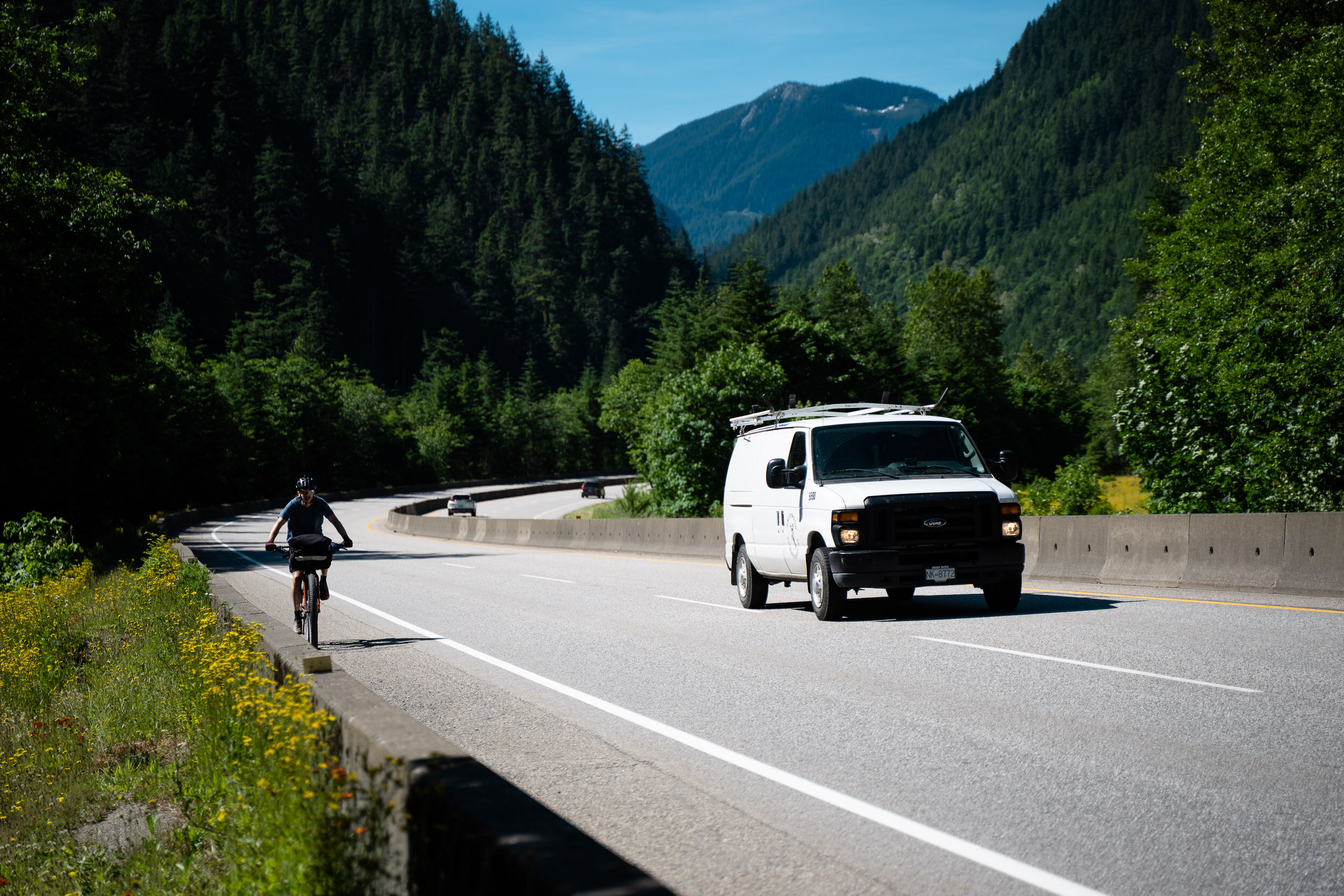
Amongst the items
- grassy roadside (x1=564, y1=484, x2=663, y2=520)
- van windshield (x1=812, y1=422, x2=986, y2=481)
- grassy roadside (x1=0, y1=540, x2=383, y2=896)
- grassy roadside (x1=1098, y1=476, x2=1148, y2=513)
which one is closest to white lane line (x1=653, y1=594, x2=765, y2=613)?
van windshield (x1=812, y1=422, x2=986, y2=481)

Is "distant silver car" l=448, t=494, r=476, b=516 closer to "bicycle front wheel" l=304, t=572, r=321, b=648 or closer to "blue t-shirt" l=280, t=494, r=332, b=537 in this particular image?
"blue t-shirt" l=280, t=494, r=332, b=537

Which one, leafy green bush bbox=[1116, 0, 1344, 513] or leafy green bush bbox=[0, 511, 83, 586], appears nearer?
leafy green bush bbox=[0, 511, 83, 586]

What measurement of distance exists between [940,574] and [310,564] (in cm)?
659

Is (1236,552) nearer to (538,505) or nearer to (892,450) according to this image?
(892,450)

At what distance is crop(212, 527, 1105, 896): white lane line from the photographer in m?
4.26

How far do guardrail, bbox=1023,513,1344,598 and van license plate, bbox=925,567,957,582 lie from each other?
4310 millimetres

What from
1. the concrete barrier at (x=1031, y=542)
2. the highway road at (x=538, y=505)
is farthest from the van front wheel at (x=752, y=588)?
the highway road at (x=538, y=505)

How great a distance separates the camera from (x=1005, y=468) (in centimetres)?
1309

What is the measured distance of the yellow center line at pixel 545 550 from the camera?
2645 cm

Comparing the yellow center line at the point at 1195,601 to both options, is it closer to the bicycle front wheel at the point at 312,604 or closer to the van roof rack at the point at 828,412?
the van roof rack at the point at 828,412

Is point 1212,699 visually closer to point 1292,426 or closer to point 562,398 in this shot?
point 1292,426

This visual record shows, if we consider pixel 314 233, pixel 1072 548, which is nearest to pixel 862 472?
pixel 1072 548

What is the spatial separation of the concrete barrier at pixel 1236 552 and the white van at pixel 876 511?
3180 mm

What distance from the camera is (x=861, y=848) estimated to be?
15.5ft
